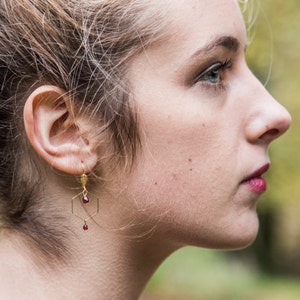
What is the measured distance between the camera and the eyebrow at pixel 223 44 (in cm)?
239

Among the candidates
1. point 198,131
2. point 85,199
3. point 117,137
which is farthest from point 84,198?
point 198,131

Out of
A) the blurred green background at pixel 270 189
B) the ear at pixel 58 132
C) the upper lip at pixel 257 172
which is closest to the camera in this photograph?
the ear at pixel 58 132

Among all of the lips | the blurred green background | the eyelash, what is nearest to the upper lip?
the lips

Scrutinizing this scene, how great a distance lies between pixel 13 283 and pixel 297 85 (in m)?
10.2

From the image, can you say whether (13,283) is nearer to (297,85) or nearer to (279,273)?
(297,85)

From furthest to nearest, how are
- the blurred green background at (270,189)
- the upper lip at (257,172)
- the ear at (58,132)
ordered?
the blurred green background at (270,189), the upper lip at (257,172), the ear at (58,132)

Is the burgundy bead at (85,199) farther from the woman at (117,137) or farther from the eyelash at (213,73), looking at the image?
the eyelash at (213,73)

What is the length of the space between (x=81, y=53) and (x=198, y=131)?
0.41 meters

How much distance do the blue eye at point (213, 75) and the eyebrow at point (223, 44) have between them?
0.17ft

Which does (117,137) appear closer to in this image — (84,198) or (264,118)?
(84,198)

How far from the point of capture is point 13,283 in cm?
238

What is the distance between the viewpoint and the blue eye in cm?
242

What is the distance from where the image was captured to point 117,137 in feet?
7.80

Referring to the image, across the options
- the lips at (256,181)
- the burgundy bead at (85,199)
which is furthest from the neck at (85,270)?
the lips at (256,181)
